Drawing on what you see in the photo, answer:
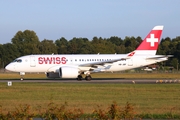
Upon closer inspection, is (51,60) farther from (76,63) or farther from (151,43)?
(151,43)

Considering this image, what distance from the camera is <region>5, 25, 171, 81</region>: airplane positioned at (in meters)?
51.0

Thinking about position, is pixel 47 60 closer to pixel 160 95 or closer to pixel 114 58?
pixel 114 58

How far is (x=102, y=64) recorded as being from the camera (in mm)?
51281

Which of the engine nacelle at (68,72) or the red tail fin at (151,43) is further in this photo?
the red tail fin at (151,43)

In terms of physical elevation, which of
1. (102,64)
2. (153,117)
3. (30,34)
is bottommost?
(153,117)

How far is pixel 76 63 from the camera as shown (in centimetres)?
5219

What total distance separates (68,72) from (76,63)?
10.5ft

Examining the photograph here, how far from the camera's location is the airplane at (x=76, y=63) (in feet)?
167

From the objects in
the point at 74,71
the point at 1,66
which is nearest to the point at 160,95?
the point at 74,71

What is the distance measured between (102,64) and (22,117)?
123 ft

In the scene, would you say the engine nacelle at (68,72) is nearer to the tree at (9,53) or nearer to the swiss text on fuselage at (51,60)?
the swiss text on fuselage at (51,60)

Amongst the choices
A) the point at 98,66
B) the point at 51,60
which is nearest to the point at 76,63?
the point at 98,66

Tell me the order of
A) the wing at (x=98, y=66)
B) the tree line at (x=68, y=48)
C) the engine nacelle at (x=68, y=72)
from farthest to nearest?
the tree line at (x=68, y=48) < the wing at (x=98, y=66) < the engine nacelle at (x=68, y=72)

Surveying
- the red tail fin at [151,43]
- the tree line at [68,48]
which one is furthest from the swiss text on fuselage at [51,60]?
the tree line at [68,48]
